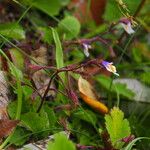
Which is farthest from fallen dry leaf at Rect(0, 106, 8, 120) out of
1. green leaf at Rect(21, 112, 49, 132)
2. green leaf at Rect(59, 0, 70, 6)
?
green leaf at Rect(59, 0, 70, 6)

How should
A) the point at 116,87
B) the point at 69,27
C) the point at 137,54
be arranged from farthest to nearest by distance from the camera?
the point at 137,54 < the point at 69,27 < the point at 116,87

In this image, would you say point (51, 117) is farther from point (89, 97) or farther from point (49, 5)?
point (49, 5)

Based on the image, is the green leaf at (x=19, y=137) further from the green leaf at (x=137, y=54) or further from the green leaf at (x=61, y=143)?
the green leaf at (x=137, y=54)

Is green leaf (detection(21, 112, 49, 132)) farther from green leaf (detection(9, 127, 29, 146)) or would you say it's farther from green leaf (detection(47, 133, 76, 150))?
green leaf (detection(47, 133, 76, 150))

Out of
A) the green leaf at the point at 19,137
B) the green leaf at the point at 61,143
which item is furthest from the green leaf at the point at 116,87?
the green leaf at the point at 61,143

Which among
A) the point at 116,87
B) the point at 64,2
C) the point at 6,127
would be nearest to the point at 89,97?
the point at 116,87
